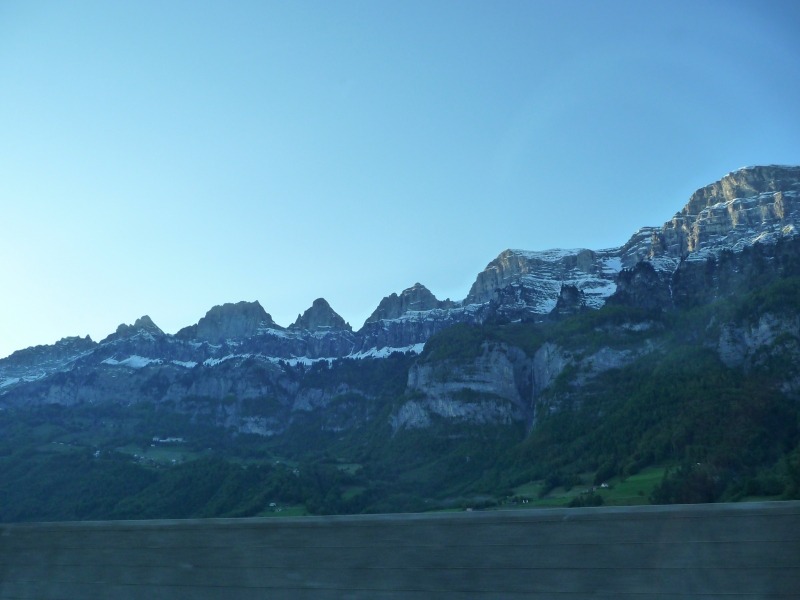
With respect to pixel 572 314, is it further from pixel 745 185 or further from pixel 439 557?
pixel 439 557

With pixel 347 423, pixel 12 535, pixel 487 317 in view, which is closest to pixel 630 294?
pixel 487 317

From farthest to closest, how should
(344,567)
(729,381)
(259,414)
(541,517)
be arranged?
(259,414), (729,381), (344,567), (541,517)

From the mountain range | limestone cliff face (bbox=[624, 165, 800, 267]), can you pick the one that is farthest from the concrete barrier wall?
limestone cliff face (bbox=[624, 165, 800, 267])

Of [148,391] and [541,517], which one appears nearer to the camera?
[541,517]

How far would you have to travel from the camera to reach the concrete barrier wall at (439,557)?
6367mm

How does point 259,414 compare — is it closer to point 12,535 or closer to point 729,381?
point 729,381

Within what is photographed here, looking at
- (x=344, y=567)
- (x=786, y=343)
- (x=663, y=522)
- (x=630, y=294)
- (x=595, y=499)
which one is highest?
(x=630, y=294)

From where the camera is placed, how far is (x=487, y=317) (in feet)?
527

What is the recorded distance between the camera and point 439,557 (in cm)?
730

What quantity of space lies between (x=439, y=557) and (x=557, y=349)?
110452 mm

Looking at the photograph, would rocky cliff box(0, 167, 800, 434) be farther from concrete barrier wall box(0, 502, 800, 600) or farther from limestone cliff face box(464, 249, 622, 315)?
concrete barrier wall box(0, 502, 800, 600)

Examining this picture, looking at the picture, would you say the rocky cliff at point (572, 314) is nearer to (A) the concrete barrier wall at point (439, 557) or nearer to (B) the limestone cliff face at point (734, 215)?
(B) the limestone cliff face at point (734, 215)

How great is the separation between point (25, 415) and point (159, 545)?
175509mm

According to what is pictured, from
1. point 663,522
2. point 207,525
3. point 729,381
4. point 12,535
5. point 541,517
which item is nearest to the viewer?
point 663,522
